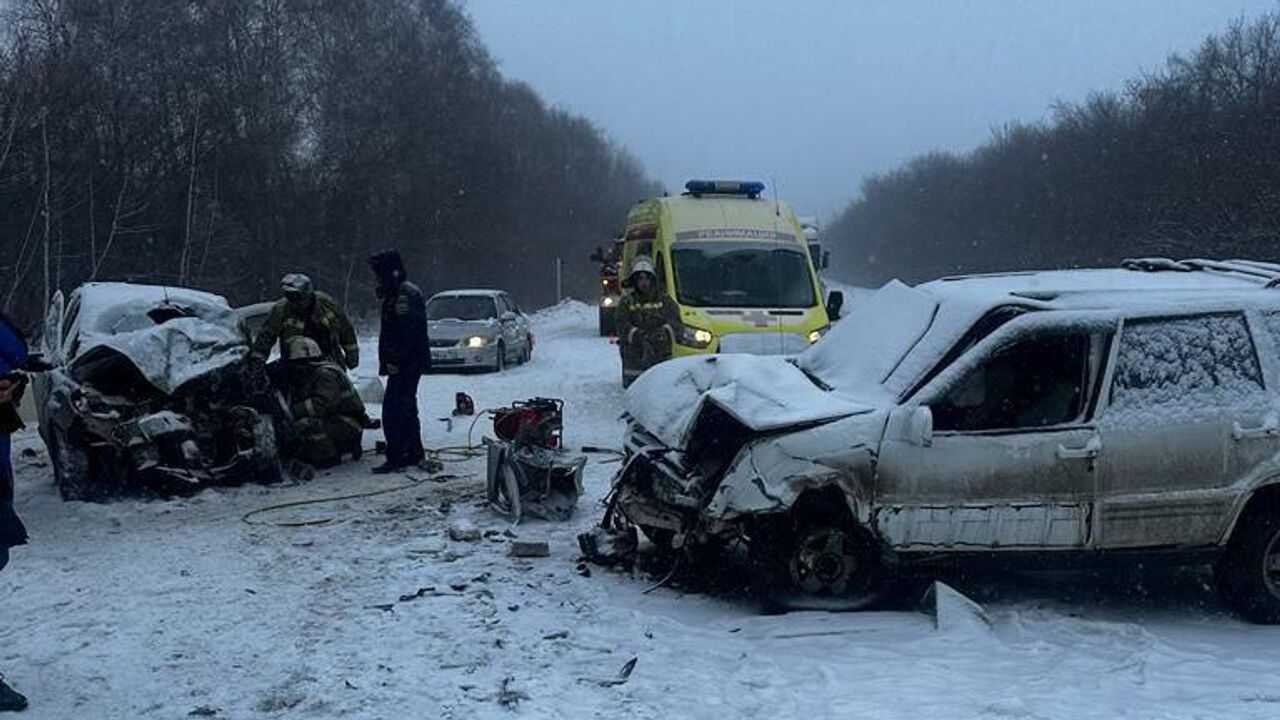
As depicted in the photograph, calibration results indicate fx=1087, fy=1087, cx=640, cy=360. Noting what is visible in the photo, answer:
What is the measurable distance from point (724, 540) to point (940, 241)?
81.6m

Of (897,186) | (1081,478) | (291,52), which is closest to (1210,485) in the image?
(1081,478)

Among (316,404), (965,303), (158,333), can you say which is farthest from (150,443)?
(965,303)

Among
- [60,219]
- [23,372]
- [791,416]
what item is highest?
[60,219]

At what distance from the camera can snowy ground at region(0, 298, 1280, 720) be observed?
14.3ft

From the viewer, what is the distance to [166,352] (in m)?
8.75

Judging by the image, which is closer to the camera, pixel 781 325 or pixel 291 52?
pixel 781 325

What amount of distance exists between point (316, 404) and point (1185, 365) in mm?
6831

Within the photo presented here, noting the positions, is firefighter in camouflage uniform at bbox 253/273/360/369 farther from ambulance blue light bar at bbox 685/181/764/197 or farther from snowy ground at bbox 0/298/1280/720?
ambulance blue light bar at bbox 685/181/764/197

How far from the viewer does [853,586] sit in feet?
18.2

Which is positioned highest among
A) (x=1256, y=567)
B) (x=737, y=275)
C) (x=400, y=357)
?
(x=737, y=275)

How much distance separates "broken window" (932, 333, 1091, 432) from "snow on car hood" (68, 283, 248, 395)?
603 centimetres

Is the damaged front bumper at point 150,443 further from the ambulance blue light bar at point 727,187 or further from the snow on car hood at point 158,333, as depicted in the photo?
the ambulance blue light bar at point 727,187

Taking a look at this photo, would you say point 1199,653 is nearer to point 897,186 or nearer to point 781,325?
point 781,325

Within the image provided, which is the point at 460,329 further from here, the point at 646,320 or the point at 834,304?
the point at 834,304
